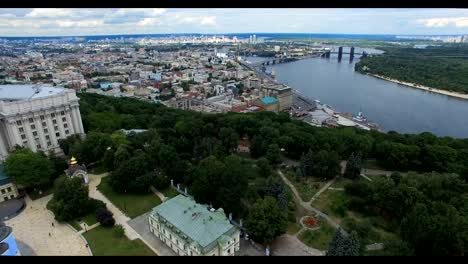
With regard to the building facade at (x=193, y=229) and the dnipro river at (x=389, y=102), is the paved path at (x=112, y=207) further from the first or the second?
the dnipro river at (x=389, y=102)

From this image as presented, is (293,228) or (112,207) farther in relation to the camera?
(112,207)

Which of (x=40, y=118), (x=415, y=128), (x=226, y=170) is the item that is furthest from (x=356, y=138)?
(x=40, y=118)

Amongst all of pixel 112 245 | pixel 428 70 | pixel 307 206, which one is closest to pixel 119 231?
pixel 112 245

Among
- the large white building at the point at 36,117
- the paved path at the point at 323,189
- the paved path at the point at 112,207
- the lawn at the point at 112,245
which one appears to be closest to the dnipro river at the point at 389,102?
the paved path at the point at 323,189

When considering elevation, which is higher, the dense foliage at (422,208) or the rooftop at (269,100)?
the dense foliage at (422,208)

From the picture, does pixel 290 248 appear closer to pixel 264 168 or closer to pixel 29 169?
pixel 264 168
